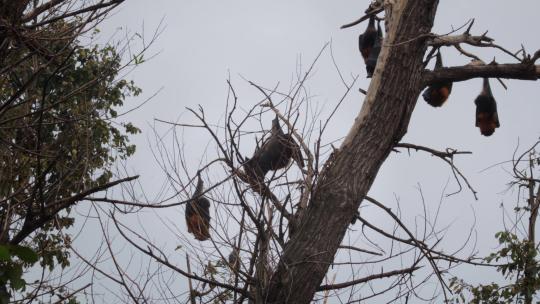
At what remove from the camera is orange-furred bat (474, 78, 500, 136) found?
26.5ft

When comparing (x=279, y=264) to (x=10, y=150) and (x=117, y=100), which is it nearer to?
(x=10, y=150)

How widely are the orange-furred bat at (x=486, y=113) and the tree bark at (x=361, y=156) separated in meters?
3.46

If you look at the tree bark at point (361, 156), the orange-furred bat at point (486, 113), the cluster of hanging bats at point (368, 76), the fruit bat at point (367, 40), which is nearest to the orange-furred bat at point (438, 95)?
the cluster of hanging bats at point (368, 76)

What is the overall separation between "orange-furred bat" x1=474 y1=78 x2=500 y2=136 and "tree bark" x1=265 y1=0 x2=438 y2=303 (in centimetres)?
346

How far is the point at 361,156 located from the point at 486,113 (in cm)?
412

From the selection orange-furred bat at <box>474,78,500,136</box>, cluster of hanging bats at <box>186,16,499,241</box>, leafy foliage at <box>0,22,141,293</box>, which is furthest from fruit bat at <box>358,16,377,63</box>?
leafy foliage at <box>0,22,141,293</box>

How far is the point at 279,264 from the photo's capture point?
4332 millimetres

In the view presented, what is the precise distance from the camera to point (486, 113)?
26.7ft

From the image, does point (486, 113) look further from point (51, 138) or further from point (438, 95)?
point (51, 138)

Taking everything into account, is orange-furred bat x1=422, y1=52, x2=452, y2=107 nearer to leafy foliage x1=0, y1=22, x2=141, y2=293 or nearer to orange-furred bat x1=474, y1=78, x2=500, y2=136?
orange-furred bat x1=474, y1=78, x2=500, y2=136

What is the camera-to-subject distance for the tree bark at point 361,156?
4281mm

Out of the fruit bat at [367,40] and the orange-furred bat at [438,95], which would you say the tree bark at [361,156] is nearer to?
the orange-furred bat at [438,95]

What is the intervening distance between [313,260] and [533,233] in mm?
7407

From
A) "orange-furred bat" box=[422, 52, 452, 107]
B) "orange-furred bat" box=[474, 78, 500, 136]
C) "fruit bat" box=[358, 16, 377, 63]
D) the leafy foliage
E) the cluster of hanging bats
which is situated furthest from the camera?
"fruit bat" box=[358, 16, 377, 63]
